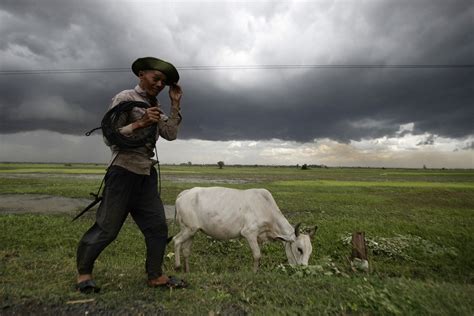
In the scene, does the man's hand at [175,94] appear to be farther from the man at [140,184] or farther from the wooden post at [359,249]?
the wooden post at [359,249]

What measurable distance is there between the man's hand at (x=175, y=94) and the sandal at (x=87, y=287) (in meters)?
2.59

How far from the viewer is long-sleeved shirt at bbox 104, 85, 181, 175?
3.94 meters

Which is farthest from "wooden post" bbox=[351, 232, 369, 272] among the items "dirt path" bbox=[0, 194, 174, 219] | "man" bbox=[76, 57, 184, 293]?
"dirt path" bbox=[0, 194, 174, 219]

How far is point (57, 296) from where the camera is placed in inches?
→ 142

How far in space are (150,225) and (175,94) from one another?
1.87 m

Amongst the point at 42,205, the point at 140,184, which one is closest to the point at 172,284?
the point at 140,184

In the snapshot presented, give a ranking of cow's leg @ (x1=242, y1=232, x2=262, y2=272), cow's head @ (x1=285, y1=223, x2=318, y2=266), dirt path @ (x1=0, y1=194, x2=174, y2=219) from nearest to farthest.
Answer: cow's head @ (x1=285, y1=223, x2=318, y2=266)
cow's leg @ (x1=242, y1=232, x2=262, y2=272)
dirt path @ (x1=0, y1=194, x2=174, y2=219)

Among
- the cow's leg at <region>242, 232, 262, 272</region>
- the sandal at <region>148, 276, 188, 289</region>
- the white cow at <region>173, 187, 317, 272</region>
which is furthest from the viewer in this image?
the white cow at <region>173, 187, 317, 272</region>

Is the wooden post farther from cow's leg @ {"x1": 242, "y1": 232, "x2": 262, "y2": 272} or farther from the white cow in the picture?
cow's leg @ {"x1": 242, "y1": 232, "x2": 262, "y2": 272}

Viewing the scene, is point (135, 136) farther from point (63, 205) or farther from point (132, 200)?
point (63, 205)

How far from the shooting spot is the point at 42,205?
53.7 ft

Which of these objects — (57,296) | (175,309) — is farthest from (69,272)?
(175,309)

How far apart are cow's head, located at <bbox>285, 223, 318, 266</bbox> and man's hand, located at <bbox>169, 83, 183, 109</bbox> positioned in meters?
3.32

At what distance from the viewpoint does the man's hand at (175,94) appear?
4188 mm
